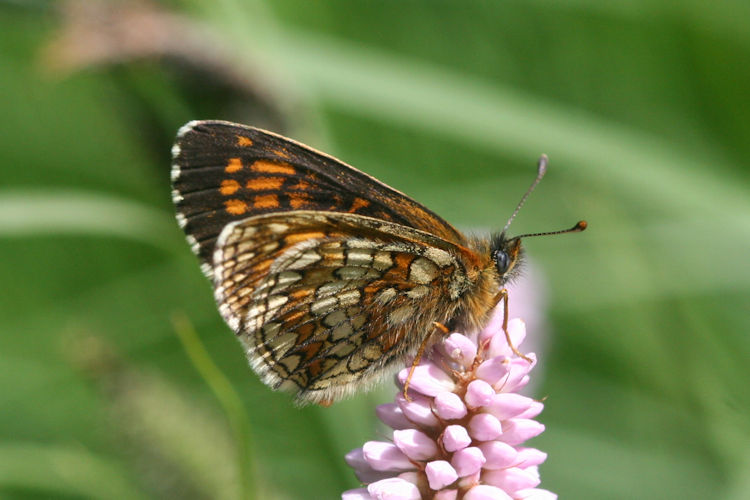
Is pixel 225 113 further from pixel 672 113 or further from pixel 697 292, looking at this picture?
pixel 672 113

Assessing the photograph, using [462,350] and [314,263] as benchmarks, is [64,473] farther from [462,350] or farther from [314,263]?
[462,350]

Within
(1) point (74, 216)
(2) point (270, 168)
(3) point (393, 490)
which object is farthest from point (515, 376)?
(1) point (74, 216)

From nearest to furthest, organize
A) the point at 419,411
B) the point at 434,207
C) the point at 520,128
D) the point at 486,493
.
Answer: the point at 486,493, the point at 419,411, the point at 520,128, the point at 434,207

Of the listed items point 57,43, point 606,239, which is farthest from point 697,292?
point 57,43

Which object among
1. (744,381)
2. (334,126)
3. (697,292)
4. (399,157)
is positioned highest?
(334,126)

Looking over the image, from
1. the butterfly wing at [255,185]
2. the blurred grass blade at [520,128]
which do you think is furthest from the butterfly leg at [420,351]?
the blurred grass blade at [520,128]

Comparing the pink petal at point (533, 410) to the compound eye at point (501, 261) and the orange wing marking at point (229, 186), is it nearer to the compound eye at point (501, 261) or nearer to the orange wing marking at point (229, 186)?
the compound eye at point (501, 261)
